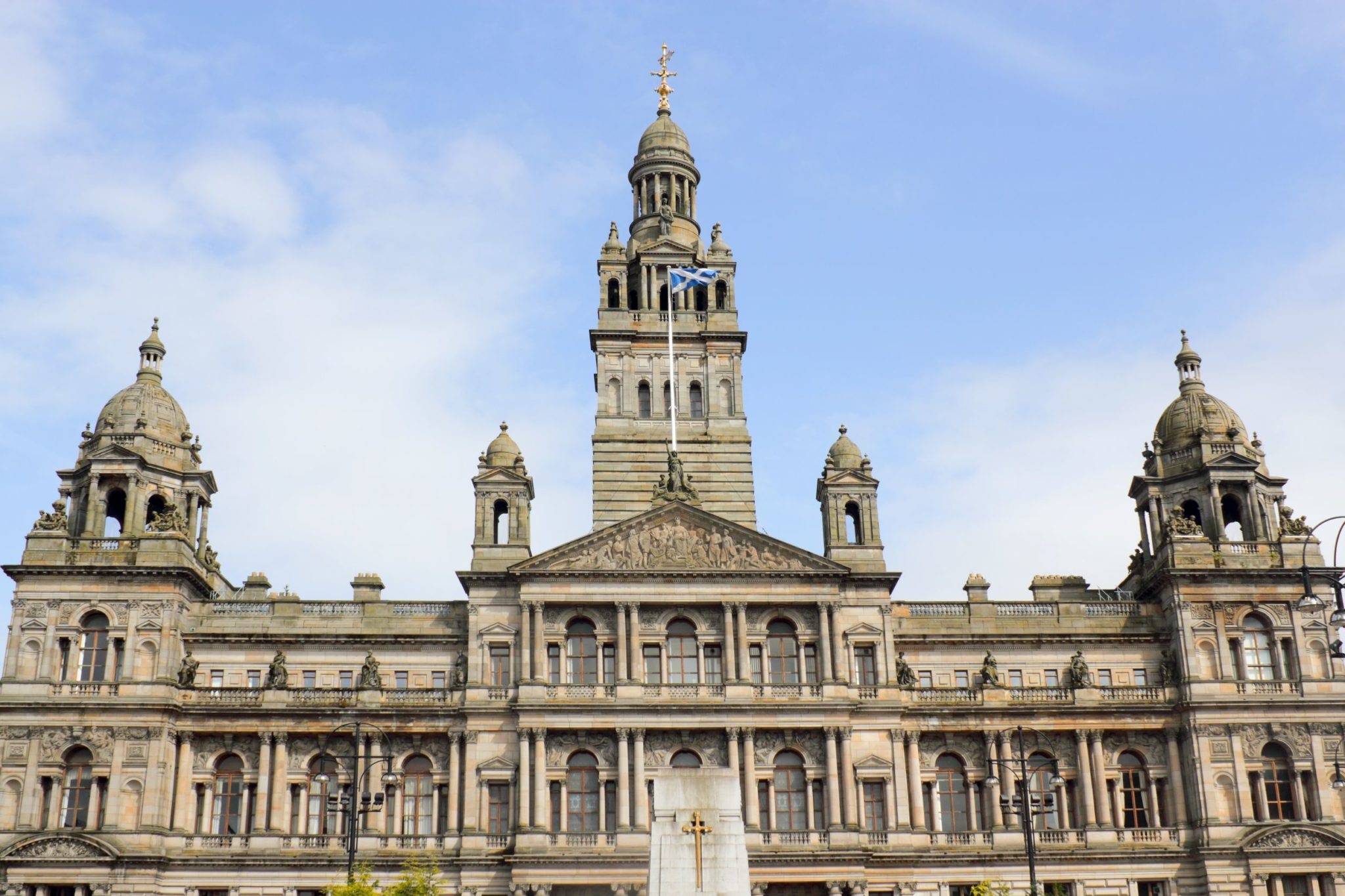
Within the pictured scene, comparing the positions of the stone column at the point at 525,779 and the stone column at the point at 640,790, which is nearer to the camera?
the stone column at the point at 525,779

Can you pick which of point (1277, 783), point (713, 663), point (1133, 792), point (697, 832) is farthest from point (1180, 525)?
point (697, 832)

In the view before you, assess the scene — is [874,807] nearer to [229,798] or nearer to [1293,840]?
[1293,840]

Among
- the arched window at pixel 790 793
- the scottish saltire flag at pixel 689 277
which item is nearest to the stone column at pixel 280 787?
the arched window at pixel 790 793

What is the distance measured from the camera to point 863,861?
193 ft

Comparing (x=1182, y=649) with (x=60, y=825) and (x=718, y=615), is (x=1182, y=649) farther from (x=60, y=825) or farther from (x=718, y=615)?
(x=60, y=825)

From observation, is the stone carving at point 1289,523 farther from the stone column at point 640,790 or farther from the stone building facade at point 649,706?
the stone column at point 640,790

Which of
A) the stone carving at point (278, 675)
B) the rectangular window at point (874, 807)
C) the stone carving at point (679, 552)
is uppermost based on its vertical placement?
the stone carving at point (679, 552)

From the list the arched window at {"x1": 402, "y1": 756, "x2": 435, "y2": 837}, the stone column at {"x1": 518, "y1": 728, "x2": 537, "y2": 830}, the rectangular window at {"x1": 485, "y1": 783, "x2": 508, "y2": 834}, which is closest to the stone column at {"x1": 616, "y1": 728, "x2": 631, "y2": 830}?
the stone column at {"x1": 518, "y1": 728, "x2": 537, "y2": 830}

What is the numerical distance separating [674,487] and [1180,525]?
75.7 feet

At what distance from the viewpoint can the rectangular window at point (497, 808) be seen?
60188 millimetres

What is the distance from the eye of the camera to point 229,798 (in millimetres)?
61062

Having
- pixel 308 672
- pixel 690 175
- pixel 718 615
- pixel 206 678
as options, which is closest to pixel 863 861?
pixel 718 615

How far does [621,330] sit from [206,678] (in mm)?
26427

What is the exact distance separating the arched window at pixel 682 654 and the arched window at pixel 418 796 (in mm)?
11274
